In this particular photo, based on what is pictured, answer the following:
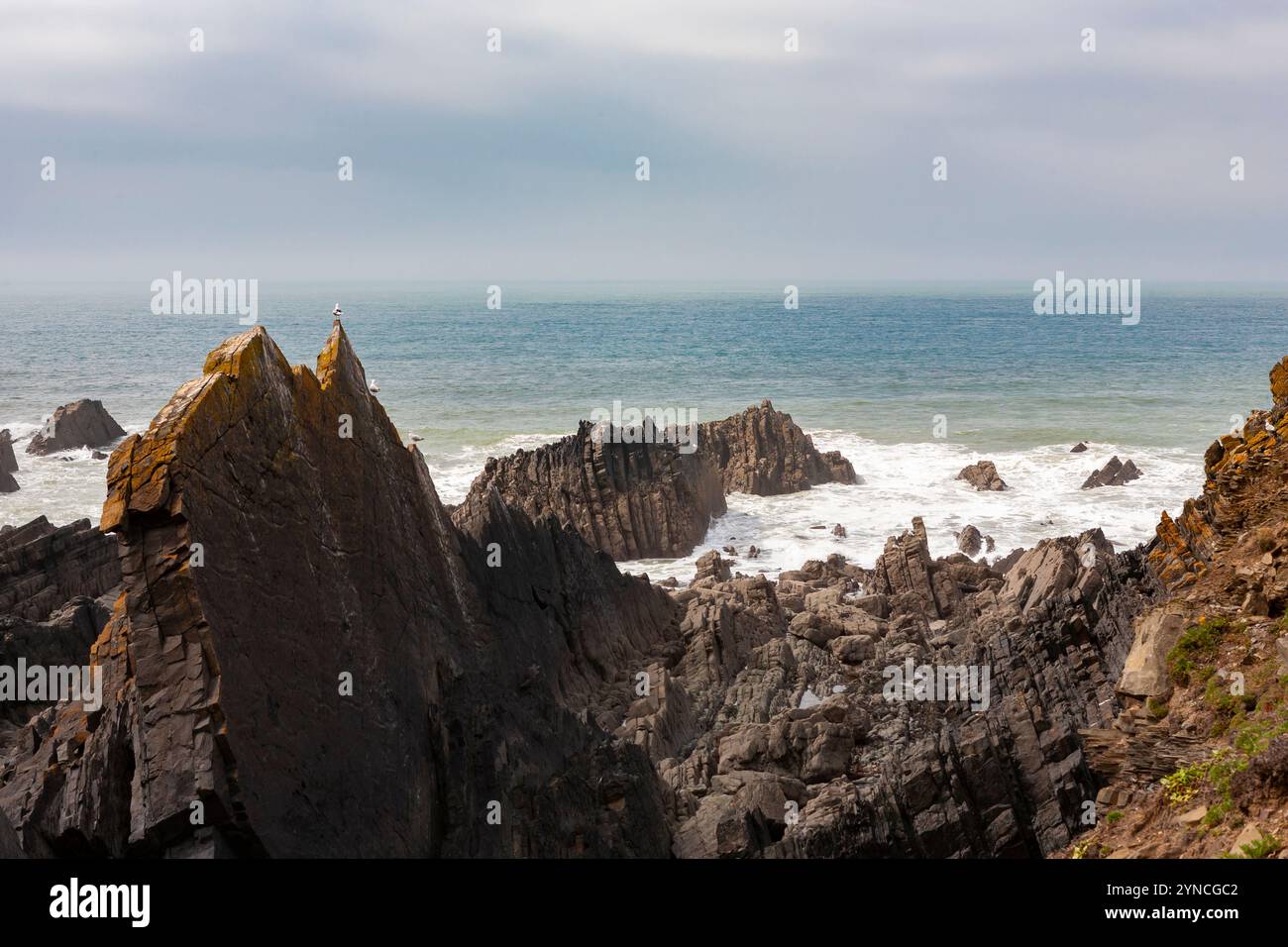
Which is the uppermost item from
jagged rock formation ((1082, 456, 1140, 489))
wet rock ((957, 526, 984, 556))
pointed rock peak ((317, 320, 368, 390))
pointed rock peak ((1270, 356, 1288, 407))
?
pointed rock peak ((317, 320, 368, 390))

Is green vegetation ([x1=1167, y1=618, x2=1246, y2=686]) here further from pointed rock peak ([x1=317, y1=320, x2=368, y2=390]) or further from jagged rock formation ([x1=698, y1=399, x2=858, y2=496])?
jagged rock formation ([x1=698, y1=399, x2=858, y2=496])

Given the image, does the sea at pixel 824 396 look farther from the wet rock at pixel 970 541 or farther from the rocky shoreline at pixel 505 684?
the rocky shoreline at pixel 505 684

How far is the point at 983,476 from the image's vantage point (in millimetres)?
51375

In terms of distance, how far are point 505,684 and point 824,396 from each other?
251ft

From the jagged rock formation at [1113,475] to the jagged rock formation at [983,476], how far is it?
4250 mm

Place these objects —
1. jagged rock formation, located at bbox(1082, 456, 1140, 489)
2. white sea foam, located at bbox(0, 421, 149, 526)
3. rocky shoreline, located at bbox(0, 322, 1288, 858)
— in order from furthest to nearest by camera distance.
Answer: jagged rock formation, located at bbox(1082, 456, 1140, 489)
white sea foam, located at bbox(0, 421, 149, 526)
rocky shoreline, located at bbox(0, 322, 1288, 858)

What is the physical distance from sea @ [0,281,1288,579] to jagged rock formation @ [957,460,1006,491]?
1.88 ft

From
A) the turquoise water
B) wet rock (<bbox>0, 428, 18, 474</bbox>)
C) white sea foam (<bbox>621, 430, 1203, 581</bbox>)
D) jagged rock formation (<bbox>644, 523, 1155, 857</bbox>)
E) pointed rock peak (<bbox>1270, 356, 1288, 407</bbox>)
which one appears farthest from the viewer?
the turquoise water

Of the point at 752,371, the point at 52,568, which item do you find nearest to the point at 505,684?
the point at 52,568

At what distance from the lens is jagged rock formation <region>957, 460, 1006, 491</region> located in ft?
166

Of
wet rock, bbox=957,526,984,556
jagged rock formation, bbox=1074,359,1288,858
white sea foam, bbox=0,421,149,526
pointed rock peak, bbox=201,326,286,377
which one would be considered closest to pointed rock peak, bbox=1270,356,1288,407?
jagged rock formation, bbox=1074,359,1288,858

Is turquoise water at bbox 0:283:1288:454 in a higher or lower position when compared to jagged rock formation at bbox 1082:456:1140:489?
higher
